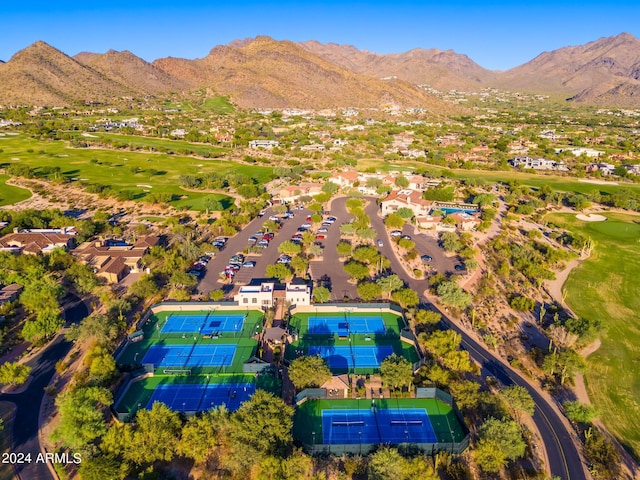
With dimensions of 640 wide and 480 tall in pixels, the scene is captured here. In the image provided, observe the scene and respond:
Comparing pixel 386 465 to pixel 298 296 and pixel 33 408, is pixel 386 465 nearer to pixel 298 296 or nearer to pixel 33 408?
pixel 298 296

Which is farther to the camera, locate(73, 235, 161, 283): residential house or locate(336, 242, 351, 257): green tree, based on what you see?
locate(336, 242, 351, 257): green tree

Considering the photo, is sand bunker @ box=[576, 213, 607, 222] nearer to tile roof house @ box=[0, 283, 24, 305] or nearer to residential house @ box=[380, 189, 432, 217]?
residential house @ box=[380, 189, 432, 217]

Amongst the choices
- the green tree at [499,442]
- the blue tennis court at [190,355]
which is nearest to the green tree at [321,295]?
the blue tennis court at [190,355]

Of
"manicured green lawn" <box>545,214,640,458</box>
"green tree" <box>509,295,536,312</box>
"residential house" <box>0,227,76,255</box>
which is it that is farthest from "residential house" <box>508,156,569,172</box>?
"residential house" <box>0,227,76,255</box>

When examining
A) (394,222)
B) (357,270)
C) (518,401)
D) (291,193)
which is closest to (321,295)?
(357,270)

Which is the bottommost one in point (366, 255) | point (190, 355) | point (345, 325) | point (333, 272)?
point (345, 325)

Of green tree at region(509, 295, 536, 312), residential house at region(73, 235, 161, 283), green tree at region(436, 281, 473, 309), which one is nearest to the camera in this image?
green tree at region(436, 281, 473, 309)
